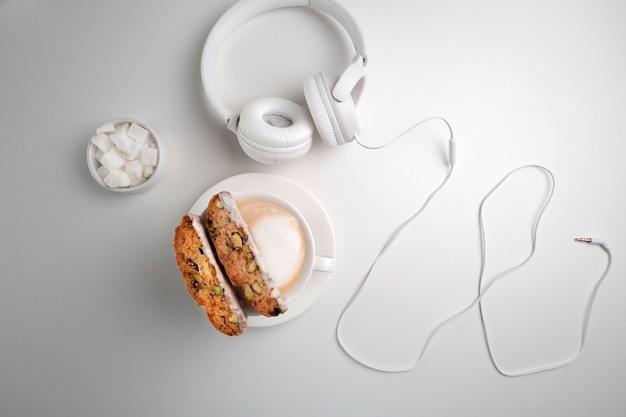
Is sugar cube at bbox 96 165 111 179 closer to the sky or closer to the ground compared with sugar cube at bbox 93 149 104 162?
closer to the ground

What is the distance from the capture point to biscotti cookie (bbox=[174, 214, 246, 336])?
81cm

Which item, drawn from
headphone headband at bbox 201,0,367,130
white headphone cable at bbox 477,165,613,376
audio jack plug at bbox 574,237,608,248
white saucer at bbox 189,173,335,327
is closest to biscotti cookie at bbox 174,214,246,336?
white saucer at bbox 189,173,335,327

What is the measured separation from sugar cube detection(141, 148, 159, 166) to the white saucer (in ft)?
0.49

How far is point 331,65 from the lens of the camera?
1081 millimetres

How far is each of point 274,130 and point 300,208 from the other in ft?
0.71

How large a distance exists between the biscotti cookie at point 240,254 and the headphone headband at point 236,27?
0.76 feet

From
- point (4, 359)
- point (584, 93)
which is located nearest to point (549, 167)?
point (584, 93)

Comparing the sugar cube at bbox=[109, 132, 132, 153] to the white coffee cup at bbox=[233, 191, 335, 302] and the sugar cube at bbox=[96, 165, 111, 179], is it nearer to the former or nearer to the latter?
the sugar cube at bbox=[96, 165, 111, 179]

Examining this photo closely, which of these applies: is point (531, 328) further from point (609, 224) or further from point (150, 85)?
point (150, 85)

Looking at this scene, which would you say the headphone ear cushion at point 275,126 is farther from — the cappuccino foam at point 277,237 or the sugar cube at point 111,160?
the sugar cube at point 111,160

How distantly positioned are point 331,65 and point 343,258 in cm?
52

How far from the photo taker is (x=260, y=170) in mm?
1068

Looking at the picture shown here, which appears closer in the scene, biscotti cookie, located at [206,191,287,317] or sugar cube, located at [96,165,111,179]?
biscotti cookie, located at [206,191,287,317]

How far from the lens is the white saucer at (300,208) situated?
100cm
